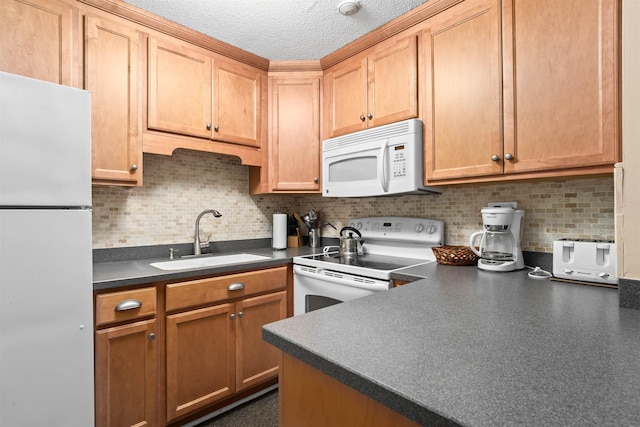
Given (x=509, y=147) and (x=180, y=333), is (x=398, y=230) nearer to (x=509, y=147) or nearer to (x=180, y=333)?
(x=509, y=147)

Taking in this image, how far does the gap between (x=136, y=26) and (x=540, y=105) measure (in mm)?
2126

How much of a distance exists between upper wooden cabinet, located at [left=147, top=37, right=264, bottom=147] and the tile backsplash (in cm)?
35

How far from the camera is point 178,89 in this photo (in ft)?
6.72

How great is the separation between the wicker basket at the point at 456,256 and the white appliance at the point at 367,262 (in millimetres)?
167

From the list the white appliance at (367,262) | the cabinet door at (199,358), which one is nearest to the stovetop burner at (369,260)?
the white appliance at (367,262)

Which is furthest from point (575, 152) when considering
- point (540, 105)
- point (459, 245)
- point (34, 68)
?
point (34, 68)

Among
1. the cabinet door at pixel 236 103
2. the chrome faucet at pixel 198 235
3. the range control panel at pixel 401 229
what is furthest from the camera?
the chrome faucet at pixel 198 235

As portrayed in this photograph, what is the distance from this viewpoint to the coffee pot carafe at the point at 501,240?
1.66 m

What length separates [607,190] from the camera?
1533mm

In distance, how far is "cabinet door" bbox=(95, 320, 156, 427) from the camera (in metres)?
1.50

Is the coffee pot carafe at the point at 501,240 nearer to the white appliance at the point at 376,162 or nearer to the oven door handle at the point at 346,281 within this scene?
the white appliance at the point at 376,162

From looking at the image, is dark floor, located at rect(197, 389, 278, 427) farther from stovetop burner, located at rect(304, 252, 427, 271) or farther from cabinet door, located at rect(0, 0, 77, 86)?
cabinet door, located at rect(0, 0, 77, 86)

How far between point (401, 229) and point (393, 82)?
37.5 inches

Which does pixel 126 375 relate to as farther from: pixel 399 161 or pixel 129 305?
pixel 399 161
